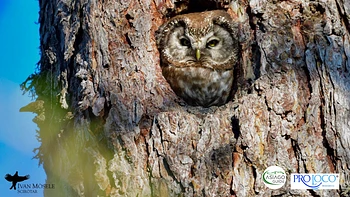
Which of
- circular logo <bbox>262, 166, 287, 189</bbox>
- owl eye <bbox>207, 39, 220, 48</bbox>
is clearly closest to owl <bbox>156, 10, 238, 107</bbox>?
owl eye <bbox>207, 39, 220, 48</bbox>

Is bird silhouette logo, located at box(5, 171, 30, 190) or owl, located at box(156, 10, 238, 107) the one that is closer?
bird silhouette logo, located at box(5, 171, 30, 190)

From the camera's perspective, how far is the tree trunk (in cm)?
247

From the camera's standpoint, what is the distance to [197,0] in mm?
3744

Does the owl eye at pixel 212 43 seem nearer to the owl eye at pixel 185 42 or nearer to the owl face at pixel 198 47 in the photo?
the owl face at pixel 198 47

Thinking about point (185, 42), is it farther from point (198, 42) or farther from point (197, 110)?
point (197, 110)

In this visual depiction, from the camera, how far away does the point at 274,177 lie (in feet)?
7.84

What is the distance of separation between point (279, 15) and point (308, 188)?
1.06m

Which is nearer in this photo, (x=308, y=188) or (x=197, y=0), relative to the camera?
(x=308, y=188)

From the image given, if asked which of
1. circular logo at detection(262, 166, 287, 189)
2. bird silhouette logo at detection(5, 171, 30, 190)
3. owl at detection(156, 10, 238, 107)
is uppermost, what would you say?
owl at detection(156, 10, 238, 107)

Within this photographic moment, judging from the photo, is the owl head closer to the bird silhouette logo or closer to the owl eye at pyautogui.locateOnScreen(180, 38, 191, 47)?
the owl eye at pyautogui.locateOnScreen(180, 38, 191, 47)

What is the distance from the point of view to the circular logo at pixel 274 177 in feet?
7.80

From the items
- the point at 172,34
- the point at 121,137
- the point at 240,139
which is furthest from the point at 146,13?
the point at 240,139

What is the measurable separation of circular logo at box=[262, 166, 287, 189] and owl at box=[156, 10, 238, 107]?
1.30m

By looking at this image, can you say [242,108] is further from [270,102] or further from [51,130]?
[51,130]
